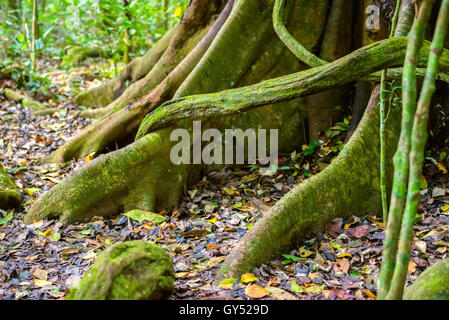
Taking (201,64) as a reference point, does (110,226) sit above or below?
below

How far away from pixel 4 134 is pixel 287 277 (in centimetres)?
489

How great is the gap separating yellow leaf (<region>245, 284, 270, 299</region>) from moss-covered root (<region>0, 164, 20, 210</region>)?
2622mm

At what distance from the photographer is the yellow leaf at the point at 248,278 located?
2793 mm

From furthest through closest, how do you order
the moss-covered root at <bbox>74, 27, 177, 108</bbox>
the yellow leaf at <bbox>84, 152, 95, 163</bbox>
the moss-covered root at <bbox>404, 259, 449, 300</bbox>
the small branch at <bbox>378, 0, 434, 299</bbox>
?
the moss-covered root at <bbox>74, 27, 177, 108</bbox> → the yellow leaf at <bbox>84, 152, 95, 163</bbox> → the moss-covered root at <bbox>404, 259, 449, 300</bbox> → the small branch at <bbox>378, 0, 434, 299</bbox>

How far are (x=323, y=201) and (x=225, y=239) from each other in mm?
913

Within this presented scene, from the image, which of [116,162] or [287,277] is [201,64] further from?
[287,277]

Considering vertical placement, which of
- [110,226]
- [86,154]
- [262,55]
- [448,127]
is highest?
[262,55]

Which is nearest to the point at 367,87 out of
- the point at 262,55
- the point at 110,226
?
the point at 262,55

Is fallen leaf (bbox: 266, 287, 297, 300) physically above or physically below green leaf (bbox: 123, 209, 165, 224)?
below

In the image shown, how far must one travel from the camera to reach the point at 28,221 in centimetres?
371

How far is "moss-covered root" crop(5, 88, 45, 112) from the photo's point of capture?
696 centimetres
